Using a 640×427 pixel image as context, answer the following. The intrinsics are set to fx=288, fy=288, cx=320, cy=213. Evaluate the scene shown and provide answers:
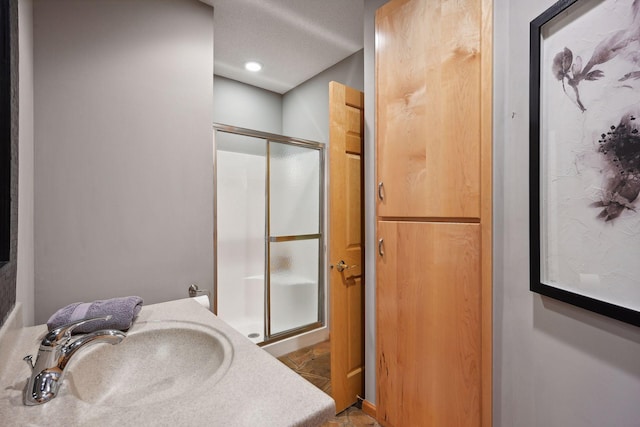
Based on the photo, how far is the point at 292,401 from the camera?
1.95 feet

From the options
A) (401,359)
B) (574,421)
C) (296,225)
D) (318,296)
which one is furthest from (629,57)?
(318,296)

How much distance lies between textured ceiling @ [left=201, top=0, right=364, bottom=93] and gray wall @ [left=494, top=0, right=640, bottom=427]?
1.16 meters

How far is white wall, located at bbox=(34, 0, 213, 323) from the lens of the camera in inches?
48.1

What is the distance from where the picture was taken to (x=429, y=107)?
128cm

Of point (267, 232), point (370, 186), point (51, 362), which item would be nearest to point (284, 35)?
point (370, 186)

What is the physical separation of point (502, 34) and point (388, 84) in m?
0.50

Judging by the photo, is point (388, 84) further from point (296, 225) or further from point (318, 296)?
point (318, 296)

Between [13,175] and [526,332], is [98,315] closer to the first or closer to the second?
[13,175]

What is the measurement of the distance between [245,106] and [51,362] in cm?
271

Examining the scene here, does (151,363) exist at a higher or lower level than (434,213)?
lower

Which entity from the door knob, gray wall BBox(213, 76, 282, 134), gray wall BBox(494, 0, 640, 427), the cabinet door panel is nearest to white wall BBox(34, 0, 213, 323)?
the door knob

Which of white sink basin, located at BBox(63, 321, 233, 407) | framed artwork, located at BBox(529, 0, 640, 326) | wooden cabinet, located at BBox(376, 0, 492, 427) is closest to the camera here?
framed artwork, located at BBox(529, 0, 640, 326)

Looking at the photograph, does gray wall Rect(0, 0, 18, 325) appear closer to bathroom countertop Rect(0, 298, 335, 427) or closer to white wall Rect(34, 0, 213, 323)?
bathroom countertop Rect(0, 298, 335, 427)

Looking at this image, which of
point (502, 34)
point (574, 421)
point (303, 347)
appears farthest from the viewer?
point (303, 347)
